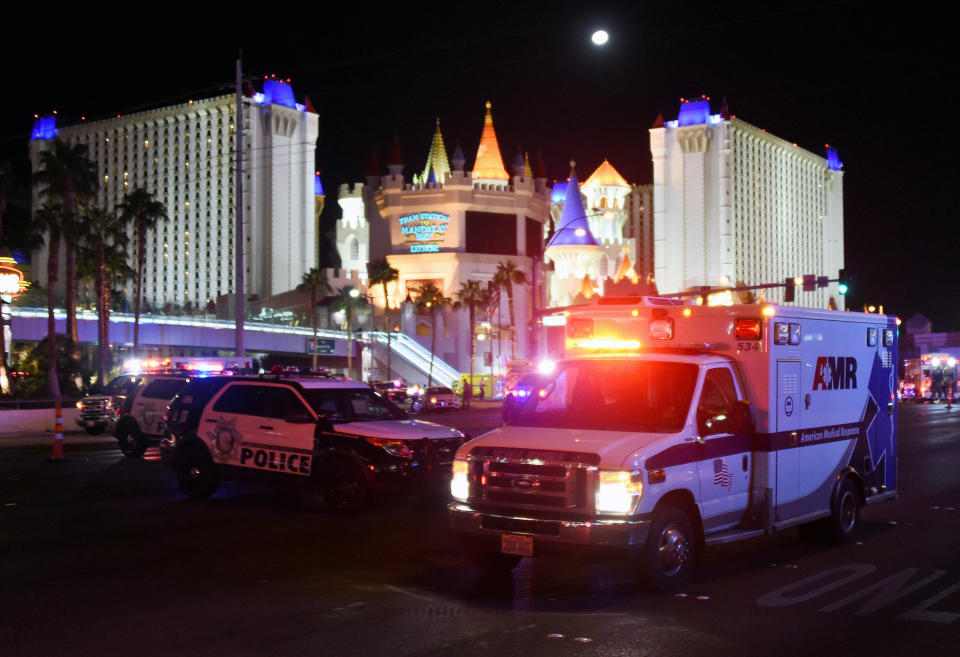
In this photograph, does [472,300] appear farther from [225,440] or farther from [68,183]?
[225,440]

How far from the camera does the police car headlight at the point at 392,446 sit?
42.4ft

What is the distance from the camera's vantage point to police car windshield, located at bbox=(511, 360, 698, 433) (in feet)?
29.5

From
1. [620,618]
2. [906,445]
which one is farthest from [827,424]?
[906,445]

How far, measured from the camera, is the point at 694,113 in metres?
123

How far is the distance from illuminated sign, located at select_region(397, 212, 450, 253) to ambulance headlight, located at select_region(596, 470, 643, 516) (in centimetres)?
8218

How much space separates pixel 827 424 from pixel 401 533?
Result: 16.1 feet

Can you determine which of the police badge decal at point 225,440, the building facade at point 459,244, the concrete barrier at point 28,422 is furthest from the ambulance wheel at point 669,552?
the building facade at point 459,244

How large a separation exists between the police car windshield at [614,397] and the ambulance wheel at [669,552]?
30.7 inches

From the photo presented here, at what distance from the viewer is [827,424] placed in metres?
10.8

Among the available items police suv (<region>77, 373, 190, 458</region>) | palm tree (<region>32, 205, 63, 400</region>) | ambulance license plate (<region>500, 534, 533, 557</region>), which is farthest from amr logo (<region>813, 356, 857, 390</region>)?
palm tree (<region>32, 205, 63, 400</region>)

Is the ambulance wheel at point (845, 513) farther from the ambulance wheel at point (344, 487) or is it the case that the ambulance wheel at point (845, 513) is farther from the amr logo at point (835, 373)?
the ambulance wheel at point (344, 487)

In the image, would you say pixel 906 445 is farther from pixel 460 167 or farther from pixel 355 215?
pixel 355 215

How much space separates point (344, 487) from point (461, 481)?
4376mm

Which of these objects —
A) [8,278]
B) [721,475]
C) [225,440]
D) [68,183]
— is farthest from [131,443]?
[68,183]
